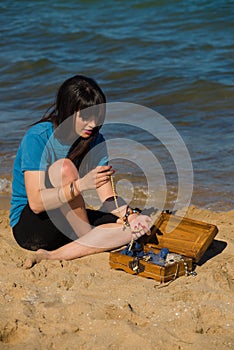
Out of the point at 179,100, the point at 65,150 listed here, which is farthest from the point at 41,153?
the point at 179,100

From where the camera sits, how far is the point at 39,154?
13.7 feet

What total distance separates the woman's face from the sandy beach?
3.11ft

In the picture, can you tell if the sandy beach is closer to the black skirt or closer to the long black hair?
the black skirt

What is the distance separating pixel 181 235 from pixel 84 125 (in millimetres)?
1121

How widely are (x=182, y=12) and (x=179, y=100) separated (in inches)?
249

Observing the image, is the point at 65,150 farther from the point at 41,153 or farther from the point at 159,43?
the point at 159,43

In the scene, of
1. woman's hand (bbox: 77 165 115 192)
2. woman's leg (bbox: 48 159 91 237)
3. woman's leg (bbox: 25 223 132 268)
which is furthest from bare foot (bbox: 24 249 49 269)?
woman's hand (bbox: 77 165 115 192)

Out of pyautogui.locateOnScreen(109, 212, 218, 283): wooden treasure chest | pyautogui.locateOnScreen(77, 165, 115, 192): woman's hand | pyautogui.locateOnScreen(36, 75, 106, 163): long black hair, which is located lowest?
pyautogui.locateOnScreen(109, 212, 218, 283): wooden treasure chest

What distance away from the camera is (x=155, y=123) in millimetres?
8141

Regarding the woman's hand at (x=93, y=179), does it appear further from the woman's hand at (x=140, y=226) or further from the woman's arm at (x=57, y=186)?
the woman's hand at (x=140, y=226)

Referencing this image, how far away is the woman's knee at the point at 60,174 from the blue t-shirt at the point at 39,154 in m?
0.05

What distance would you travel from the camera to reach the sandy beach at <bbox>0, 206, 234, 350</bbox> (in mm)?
3385

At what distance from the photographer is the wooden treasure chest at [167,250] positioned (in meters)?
4.13

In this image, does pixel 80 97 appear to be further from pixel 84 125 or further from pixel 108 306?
pixel 108 306
